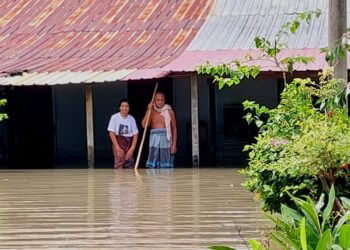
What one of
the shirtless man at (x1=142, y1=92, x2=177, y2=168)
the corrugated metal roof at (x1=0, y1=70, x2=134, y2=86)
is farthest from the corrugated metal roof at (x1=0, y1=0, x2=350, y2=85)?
the shirtless man at (x1=142, y1=92, x2=177, y2=168)

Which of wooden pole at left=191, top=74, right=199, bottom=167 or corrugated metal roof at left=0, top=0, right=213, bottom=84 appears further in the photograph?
corrugated metal roof at left=0, top=0, right=213, bottom=84

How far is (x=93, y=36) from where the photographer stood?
794 inches

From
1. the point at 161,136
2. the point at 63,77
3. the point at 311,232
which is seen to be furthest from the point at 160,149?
the point at 311,232

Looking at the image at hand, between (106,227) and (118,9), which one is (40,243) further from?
(118,9)

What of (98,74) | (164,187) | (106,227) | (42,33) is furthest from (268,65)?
(106,227)

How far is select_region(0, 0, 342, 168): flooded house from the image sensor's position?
18.2 m

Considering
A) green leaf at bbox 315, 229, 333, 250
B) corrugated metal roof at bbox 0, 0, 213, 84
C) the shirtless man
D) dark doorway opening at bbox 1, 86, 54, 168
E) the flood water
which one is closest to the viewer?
green leaf at bbox 315, 229, 333, 250

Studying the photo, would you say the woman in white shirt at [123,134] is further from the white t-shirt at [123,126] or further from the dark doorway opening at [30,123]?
the dark doorway opening at [30,123]

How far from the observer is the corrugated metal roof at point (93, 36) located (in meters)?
18.7

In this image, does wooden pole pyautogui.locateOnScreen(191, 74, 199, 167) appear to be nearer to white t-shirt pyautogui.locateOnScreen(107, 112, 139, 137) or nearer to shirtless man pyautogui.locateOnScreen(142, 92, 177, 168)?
shirtless man pyautogui.locateOnScreen(142, 92, 177, 168)

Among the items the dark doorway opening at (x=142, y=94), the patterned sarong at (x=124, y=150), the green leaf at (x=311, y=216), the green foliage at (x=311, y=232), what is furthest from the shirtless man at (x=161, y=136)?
the green leaf at (x=311, y=216)

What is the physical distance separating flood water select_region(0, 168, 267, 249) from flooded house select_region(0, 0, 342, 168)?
308cm

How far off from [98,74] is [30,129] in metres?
4.26

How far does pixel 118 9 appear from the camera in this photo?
20.8m
